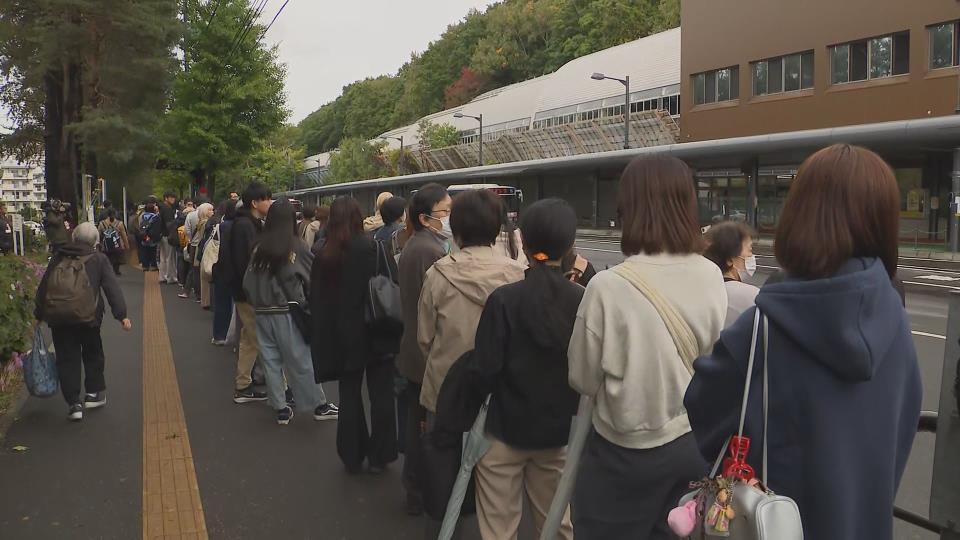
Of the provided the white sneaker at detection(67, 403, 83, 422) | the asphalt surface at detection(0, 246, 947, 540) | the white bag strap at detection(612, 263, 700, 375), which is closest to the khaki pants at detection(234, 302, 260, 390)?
the asphalt surface at detection(0, 246, 947, 540)

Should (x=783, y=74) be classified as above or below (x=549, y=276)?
above

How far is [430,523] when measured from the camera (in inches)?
147

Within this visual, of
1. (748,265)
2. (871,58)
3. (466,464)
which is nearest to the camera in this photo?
(466,464)

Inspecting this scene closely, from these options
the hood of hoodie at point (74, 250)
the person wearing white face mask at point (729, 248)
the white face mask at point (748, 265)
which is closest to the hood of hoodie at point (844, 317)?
the person wearing white face mask at point (729, 248)

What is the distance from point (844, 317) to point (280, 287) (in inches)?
199

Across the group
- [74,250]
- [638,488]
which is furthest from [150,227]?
[638,488]

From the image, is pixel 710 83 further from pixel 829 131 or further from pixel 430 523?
pixel 430 523

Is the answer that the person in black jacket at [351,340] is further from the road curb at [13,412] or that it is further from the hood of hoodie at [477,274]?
the road curb at [13,412]

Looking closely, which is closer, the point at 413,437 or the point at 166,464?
the point at 413,437

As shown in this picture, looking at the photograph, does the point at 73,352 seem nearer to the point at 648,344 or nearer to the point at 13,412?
the point at 13,412

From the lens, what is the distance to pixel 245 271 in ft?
24.0

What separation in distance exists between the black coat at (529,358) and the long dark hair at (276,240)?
132 inches

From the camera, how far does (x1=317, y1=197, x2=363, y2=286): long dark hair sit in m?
5.19

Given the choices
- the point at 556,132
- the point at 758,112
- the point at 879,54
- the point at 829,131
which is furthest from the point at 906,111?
the point at 556,132
